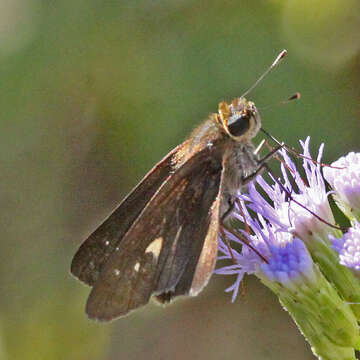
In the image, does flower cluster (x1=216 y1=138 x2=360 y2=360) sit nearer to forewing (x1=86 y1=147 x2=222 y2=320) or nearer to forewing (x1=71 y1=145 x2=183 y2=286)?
forewing (x1=86 y1=147 x2=222 y2=320)

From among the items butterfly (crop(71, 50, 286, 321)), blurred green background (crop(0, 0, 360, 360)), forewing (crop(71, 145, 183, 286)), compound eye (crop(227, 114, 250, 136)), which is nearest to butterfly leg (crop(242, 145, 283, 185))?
butterfly (crop(71, 50, 286, 321))

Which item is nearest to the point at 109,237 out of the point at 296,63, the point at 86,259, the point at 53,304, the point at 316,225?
the point at 86,259

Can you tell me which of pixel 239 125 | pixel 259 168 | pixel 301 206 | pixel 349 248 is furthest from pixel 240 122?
pixel 349 248

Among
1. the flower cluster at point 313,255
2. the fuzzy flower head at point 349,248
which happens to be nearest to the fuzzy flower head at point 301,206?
the flower cluster at point 313,255

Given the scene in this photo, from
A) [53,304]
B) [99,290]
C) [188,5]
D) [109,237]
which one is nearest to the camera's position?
[99,290]

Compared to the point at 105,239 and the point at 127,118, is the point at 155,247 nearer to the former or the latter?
the point at 105,239

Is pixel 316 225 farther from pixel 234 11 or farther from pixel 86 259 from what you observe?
pixel 234 11
